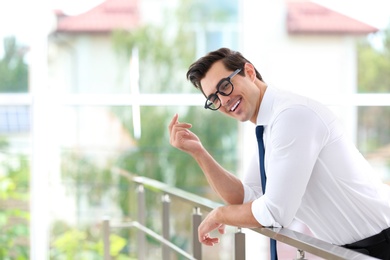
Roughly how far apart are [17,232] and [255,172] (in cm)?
409

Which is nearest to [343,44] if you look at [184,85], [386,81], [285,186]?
[386,81]

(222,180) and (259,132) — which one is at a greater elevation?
(259,132)

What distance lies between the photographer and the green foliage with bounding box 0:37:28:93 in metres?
6.01

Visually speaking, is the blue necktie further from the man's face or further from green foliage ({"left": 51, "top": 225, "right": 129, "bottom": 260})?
green foliage ({"left": 51, "top": 225, "right": 129, "bottom": 260})

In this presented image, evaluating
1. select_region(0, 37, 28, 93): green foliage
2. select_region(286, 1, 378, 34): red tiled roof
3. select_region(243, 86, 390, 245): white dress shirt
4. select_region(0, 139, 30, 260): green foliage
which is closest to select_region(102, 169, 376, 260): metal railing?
select_region(243, 86, 390, 245): white dress shirt

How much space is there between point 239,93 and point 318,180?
1.20 feet

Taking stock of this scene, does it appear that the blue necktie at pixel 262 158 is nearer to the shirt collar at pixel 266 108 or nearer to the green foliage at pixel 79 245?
the shirt collar at pixel 266 108

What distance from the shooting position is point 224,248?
19.5 ft

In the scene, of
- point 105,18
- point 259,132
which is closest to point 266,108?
point 259,132

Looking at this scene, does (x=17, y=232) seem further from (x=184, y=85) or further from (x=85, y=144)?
(x=184, y=85)

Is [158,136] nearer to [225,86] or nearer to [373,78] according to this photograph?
[373,78]

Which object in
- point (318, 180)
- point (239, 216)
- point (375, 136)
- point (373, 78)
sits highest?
point (373, 78)

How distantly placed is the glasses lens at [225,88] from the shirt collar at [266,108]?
0.36 ft

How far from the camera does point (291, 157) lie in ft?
6.56
